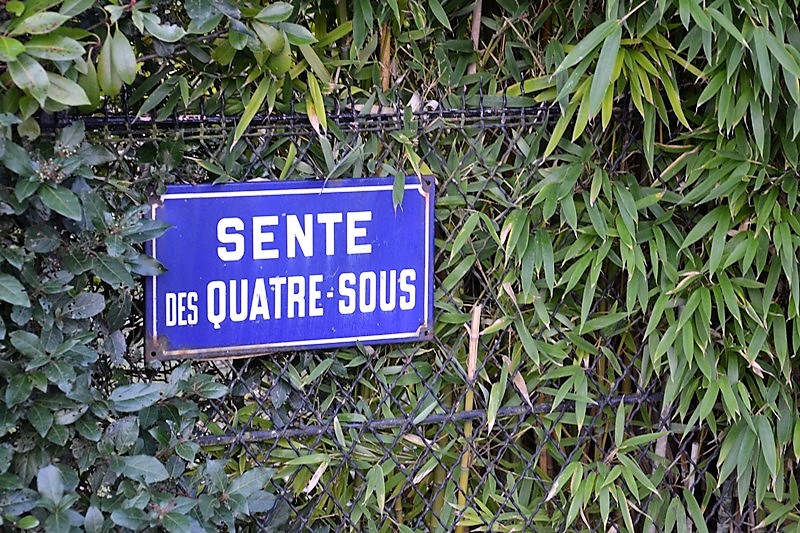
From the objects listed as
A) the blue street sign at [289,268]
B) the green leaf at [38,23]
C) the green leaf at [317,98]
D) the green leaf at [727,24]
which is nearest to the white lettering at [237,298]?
the blue street sign at [289,268]

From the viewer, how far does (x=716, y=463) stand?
1.98 m

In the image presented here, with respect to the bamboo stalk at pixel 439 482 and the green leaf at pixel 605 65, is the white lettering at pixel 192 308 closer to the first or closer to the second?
the bamboo stalk at pixel 439 482

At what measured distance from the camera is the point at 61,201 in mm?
1411

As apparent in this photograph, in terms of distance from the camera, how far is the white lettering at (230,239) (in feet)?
5.39

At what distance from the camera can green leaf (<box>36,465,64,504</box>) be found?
1.42 metres

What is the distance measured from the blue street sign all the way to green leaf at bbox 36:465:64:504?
274mm

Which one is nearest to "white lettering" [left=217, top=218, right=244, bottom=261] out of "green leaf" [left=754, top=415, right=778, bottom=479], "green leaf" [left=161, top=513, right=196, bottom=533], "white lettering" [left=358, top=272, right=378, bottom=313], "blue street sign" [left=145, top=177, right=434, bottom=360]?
"blue street sign" [left=145, top=177, right=434, bottom=360]

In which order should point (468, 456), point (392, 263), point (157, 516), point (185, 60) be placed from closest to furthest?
point (157, 516), point (185, 60), point (392, 263), point (468, 456)

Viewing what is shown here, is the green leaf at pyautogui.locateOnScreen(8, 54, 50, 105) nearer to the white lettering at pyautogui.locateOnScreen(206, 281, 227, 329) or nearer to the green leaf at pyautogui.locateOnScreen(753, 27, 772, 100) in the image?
the white lettering at pyautogui.locateOnScreen(206, 281, 227, 329)

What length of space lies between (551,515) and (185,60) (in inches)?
46.7

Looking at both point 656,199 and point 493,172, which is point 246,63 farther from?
point 656,199

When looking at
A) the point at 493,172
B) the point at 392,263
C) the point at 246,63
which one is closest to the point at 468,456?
the point at 392,263

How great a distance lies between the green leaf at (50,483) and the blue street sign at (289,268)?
0.27 meters

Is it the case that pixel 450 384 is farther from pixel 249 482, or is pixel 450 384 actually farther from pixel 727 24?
pixel 727 24
